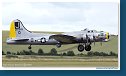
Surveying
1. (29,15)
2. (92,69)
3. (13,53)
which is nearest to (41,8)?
(29,15)

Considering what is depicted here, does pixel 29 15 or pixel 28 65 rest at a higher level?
pixel 29 15

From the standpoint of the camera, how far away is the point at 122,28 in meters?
Result: 3.10

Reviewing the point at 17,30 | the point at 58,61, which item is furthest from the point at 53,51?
the point at 17,30

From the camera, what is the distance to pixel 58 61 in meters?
3.09

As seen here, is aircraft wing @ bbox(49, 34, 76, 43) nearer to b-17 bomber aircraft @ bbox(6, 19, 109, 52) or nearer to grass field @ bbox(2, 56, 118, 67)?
b-17 bomber aircraft @ bbox(6, 19, 109, 52)

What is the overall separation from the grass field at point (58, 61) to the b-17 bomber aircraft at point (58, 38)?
0.08 meters

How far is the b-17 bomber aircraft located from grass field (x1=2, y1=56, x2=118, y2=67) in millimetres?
83

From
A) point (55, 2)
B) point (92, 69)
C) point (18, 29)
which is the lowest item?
point (92, 69)

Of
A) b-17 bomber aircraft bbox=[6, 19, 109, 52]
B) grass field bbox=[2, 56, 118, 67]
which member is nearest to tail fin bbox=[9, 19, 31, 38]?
b-17 bomber aircraft bbox=[6, 19, 109, 52]

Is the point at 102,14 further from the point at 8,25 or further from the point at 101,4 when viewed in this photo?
the point at 8,25

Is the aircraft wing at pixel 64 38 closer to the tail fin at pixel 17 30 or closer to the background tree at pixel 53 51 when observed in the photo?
the background tree at pixel 53 51

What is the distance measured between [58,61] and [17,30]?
0.38m

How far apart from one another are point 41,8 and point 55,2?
0.11 metres

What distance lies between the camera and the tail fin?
10.1 feet
